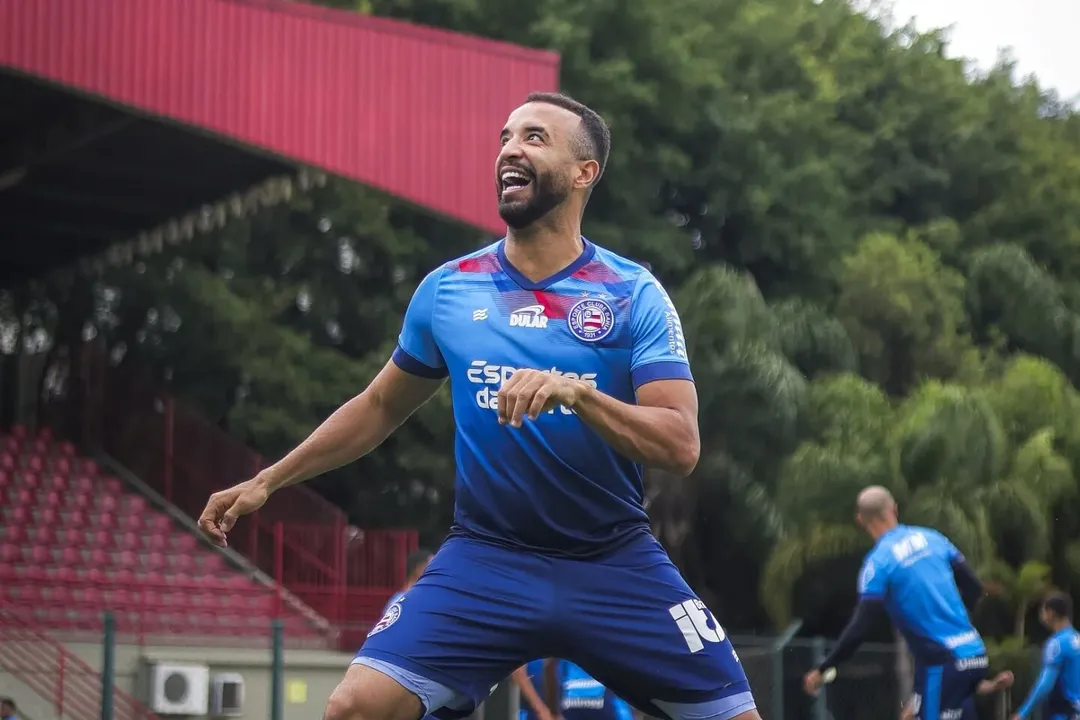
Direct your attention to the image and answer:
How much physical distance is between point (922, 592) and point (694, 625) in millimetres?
5177

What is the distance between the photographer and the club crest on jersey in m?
5.08

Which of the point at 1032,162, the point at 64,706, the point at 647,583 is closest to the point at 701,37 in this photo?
the point at 1032,162

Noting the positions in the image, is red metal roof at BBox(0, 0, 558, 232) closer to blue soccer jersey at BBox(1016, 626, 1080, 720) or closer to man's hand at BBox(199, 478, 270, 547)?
blue soccer jersey at BBox(1016, 626, 1080, 720)

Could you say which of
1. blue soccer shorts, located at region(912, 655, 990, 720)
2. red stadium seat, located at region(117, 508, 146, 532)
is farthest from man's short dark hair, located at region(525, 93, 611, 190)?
red stadium seat, located at region(117, 508, 146, 532)

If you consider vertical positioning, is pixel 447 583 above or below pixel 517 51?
below

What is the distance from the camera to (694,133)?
104ft

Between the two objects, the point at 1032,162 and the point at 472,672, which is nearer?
the point at 472,672

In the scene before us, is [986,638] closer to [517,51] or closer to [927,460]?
[927,460]

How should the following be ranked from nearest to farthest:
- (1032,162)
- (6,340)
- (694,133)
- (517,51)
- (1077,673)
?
(1077,673) < (517,51) < (6,340) < (694,133) < (1032,162)

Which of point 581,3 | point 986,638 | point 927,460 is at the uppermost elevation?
point 581,3

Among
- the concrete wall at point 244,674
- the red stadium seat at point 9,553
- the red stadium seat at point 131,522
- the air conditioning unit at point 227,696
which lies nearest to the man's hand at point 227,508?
the concrete wall at point 244,674

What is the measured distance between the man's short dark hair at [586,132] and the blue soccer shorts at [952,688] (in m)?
5.44

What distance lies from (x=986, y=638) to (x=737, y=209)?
1034 cm

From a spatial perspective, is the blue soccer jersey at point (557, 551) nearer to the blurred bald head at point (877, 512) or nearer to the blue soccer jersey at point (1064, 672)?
the blurred bald head at point (877, 512)
